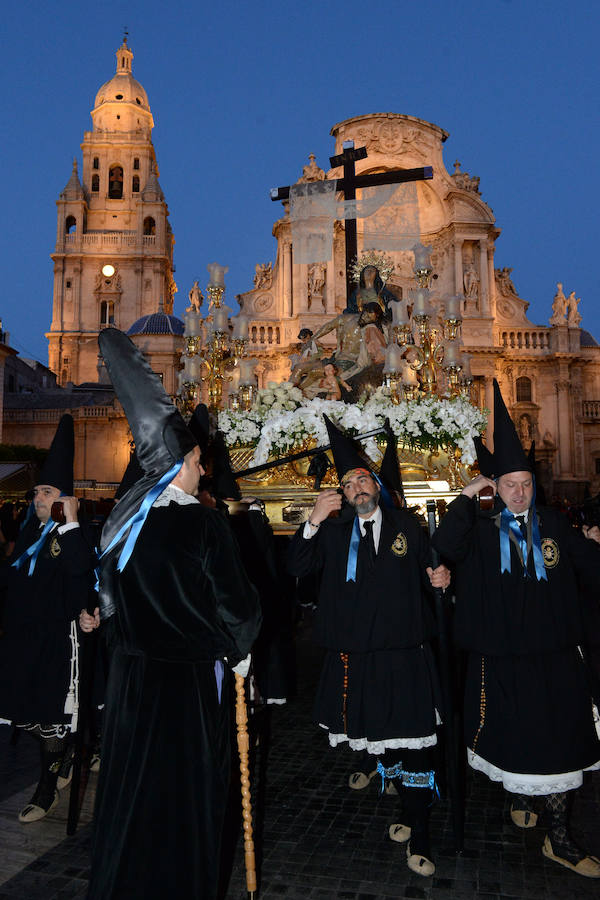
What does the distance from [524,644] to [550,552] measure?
0.62 meters

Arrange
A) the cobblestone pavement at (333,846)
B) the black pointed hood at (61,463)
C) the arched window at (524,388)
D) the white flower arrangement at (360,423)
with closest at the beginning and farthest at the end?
the cobblestone pavement at (333,846), the black pointed hood at (61,463), the white flower arrangement at (360,423), the arched window at (524,388)

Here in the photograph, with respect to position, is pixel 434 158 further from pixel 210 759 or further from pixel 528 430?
pixel 210 759

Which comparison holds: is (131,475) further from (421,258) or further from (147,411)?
(421,258)

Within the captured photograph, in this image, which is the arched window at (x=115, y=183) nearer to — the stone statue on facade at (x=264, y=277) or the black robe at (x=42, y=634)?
the stone statue on facade at (x=264, y=277)

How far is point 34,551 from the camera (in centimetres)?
505

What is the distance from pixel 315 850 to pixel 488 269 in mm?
37227

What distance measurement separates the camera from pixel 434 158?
122 ft

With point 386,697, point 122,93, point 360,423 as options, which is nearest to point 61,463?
point 386,697

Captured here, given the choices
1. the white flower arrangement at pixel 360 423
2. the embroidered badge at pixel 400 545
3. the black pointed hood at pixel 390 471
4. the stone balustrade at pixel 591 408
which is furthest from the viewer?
the stone balustrade at pixel 591 408

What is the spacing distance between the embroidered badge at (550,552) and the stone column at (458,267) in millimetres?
34455

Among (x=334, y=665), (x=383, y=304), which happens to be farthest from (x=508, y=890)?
(x=383, y=304)

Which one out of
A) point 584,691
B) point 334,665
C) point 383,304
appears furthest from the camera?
point 383,304

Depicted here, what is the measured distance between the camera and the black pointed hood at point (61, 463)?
191 inches

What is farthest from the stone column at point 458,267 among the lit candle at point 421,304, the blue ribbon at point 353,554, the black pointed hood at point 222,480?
the blue ribbon at point 353,554
